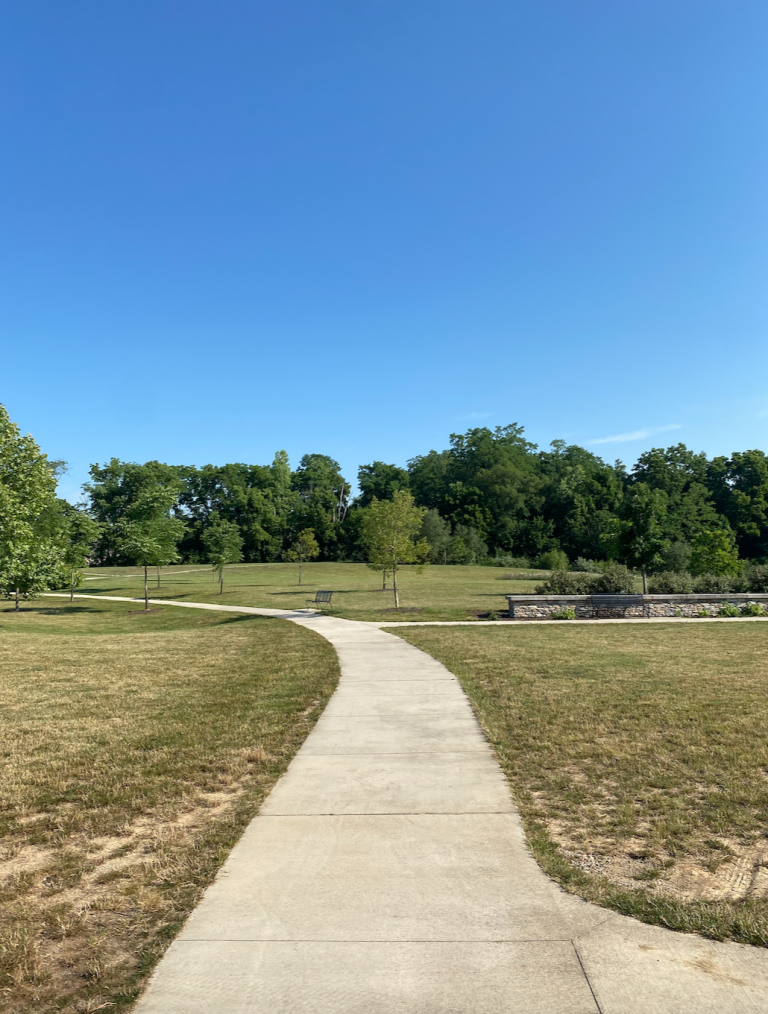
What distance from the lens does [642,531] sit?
25281 mm

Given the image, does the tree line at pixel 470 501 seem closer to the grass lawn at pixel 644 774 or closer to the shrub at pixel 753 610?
the shrub at pixel 753 610

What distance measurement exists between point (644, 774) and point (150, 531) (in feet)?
93.2

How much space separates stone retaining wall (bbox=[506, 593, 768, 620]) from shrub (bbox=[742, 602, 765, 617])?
0.46 meters

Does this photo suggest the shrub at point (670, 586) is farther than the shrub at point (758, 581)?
Yes

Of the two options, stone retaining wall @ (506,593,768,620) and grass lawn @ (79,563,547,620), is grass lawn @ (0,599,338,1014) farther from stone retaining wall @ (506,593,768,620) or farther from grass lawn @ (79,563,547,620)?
grass lawn @ (79,563,547,620)

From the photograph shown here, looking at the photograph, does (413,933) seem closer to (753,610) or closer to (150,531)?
(753,610)

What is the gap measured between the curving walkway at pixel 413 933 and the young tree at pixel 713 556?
28137 millimetres

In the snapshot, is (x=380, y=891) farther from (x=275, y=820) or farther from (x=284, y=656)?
(x=284, y=656)

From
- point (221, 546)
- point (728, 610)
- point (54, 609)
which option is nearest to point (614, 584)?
point (728, 610)

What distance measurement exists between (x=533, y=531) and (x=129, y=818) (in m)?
71.7

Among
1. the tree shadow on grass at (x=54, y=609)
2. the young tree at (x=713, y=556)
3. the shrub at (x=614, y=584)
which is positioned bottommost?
the tree shadow on grass at (x=54, y=609)

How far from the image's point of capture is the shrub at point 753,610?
19297 millimetres

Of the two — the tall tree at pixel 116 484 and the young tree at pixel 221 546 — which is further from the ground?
the tall tree at pixel 116 484

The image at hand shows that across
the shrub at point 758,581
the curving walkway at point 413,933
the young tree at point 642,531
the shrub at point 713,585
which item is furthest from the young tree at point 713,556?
the curving walkway at point 413,933
